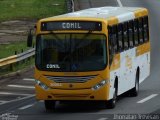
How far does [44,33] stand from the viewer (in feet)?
74.2

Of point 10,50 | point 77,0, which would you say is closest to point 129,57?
point 10,50

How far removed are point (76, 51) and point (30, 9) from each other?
40.5 meters

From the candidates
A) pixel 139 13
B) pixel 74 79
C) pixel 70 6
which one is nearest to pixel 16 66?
pixel 139 13

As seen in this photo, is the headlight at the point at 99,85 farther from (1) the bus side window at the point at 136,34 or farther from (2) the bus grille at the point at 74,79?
(1) the bus side window at the point at 136,34

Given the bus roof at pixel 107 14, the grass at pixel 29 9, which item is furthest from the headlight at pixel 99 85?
the grass at pixel 29 9

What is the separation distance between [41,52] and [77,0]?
4337cm

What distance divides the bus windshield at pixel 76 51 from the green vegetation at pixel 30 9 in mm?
34749

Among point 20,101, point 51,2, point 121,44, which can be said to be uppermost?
point 121,44

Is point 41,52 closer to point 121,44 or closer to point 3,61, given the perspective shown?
point 121,44

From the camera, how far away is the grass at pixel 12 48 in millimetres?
39944

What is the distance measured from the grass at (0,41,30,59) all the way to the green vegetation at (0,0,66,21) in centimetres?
1338

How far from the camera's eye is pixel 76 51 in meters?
22.4

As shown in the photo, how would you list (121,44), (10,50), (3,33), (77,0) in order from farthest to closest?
(77,0) → (3,33) → (10,50) → (121,44)

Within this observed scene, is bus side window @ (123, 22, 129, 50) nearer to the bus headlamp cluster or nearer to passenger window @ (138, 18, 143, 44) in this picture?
passenger window @ (138, 18, 143, 44)
